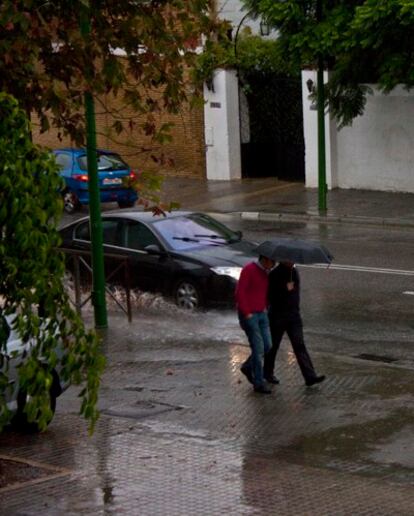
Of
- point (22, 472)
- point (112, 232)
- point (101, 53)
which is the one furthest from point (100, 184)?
point (22, 472)

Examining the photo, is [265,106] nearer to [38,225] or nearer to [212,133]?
[212,133]

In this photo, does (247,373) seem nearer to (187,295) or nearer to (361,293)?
(187,295)

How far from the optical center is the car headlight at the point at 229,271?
58.2ft

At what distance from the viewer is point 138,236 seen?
1897cm

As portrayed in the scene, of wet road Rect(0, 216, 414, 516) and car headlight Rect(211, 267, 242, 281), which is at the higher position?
car headlight Rect(211, 267, 242, 281)

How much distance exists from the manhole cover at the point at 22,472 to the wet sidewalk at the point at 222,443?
0.11ft

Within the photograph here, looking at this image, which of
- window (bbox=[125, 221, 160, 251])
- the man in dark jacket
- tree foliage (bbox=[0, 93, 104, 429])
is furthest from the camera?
window (bbox=[125, 221, 160, 251])

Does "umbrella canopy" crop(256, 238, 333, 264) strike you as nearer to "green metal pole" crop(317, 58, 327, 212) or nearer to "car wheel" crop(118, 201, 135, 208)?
"green metal pole" crop(317, 58, 327, 212)

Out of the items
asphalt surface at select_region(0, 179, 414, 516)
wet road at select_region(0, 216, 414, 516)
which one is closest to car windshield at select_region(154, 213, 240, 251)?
wet road at select_region(0, 216, 414, 516)

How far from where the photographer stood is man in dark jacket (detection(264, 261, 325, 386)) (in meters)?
13.2

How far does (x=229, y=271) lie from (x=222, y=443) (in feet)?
22.4

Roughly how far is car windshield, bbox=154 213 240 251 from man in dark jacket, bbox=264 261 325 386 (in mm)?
5292

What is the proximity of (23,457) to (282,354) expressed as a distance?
496cm

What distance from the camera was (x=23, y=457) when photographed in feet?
35.4
